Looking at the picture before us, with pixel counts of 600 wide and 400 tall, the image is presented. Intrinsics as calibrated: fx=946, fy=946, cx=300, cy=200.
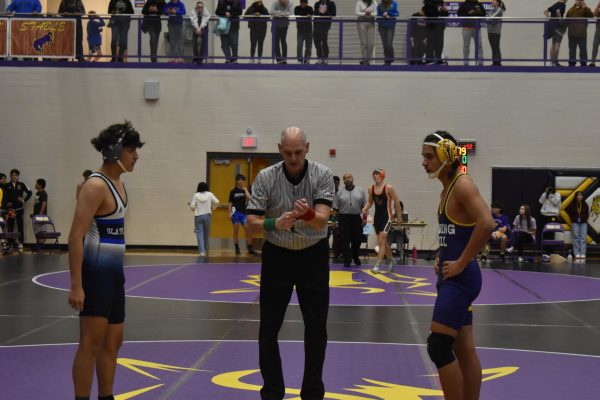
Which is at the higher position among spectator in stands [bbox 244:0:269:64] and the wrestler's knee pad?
spectator in stands [bbox 244:0:269:64]

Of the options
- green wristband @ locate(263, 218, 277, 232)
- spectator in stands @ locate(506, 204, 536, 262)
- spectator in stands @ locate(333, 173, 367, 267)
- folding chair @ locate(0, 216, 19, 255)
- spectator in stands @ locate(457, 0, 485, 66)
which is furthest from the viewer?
spectator in stands @ locate(457, 0, 485, 66)

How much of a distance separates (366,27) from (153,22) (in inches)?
225

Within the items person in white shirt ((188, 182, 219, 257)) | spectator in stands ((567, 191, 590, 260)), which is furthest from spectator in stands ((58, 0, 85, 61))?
spectator in stands ((567, 191, 590, 260))

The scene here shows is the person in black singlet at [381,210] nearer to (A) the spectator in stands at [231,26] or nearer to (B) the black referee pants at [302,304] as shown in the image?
(A) the spectator in stands at [231,26]

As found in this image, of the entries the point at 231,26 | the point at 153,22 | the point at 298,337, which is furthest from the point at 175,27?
the point at 298,337

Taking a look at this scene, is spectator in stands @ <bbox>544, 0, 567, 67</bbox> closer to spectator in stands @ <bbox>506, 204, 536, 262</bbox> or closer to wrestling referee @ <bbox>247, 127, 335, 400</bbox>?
spectator in stands @ <bbox>506, 204, 536, 262</bbox>

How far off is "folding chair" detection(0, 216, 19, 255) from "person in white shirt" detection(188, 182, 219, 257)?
4.34m

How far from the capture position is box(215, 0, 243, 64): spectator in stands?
25297mm

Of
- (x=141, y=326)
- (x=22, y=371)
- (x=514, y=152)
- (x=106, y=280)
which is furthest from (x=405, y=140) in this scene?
(x=106, y=280)

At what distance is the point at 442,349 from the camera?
6.05 metres

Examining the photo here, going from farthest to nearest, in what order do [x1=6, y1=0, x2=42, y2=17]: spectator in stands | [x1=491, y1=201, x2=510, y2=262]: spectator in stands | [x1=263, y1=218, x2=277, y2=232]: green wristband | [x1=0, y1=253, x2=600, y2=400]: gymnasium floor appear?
1. [x1=6, y1=0, x2=42, y2=17]: spectator in stands
2. [x1=491, y1=201, x2=510, y2=262]: spectator in stands
3. [x1=0, y1=253, x2=600, y2=400]: gymnasium floor
4. [x1=263, y1=218, x2=277, y2=232]: green wristband

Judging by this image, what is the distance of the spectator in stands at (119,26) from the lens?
83.4 ft

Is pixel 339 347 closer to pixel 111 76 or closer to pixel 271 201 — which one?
pixel 271 201

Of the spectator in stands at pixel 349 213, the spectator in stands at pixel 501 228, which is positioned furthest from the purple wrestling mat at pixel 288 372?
the spectator in stands at pixel 501 228
